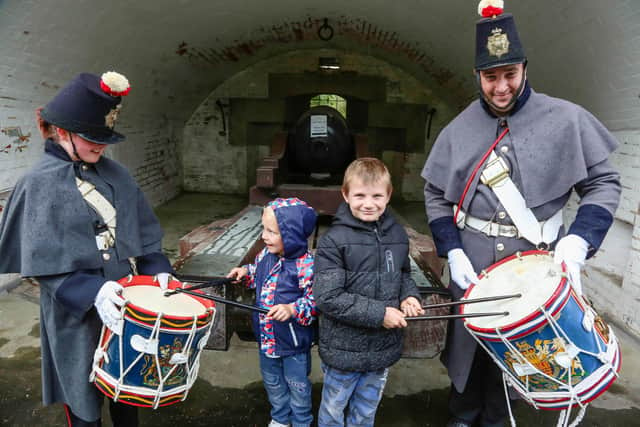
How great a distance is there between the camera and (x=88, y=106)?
137cm

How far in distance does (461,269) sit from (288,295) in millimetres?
655

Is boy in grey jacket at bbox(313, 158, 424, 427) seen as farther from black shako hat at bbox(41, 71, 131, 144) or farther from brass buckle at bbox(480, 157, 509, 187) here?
black shako hat at bbox(41, 71, 131, 144)

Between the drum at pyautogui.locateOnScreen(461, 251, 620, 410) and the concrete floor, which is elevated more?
the drum at pyautogui.locateOnScreen(461, 251, 620, 410)

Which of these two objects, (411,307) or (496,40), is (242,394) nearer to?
(411,307)

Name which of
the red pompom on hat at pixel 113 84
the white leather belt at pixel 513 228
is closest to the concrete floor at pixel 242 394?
the white leather belt at pixel 513 228

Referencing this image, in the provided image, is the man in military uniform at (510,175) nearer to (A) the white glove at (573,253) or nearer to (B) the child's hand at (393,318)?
(A) the white glove at (573,253)

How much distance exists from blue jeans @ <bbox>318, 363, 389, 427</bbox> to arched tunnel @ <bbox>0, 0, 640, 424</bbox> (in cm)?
239

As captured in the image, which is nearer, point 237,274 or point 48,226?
point 48,226

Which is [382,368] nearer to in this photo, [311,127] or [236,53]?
[311,127]

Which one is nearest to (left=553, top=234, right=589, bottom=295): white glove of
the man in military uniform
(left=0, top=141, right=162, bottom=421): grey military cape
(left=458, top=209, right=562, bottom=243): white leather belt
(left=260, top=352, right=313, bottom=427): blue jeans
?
the man in military uniform

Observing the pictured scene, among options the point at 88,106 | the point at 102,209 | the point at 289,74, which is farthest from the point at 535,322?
the point at 289,74

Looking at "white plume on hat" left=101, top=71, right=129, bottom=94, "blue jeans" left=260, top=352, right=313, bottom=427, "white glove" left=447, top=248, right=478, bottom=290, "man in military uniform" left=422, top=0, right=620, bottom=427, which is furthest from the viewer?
"blue jeans" left=260, top=352, right=313, bottom=427

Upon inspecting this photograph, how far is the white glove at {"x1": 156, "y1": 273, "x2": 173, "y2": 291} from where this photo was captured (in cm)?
154

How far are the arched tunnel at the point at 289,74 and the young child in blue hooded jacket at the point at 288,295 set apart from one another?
93.3 inches
